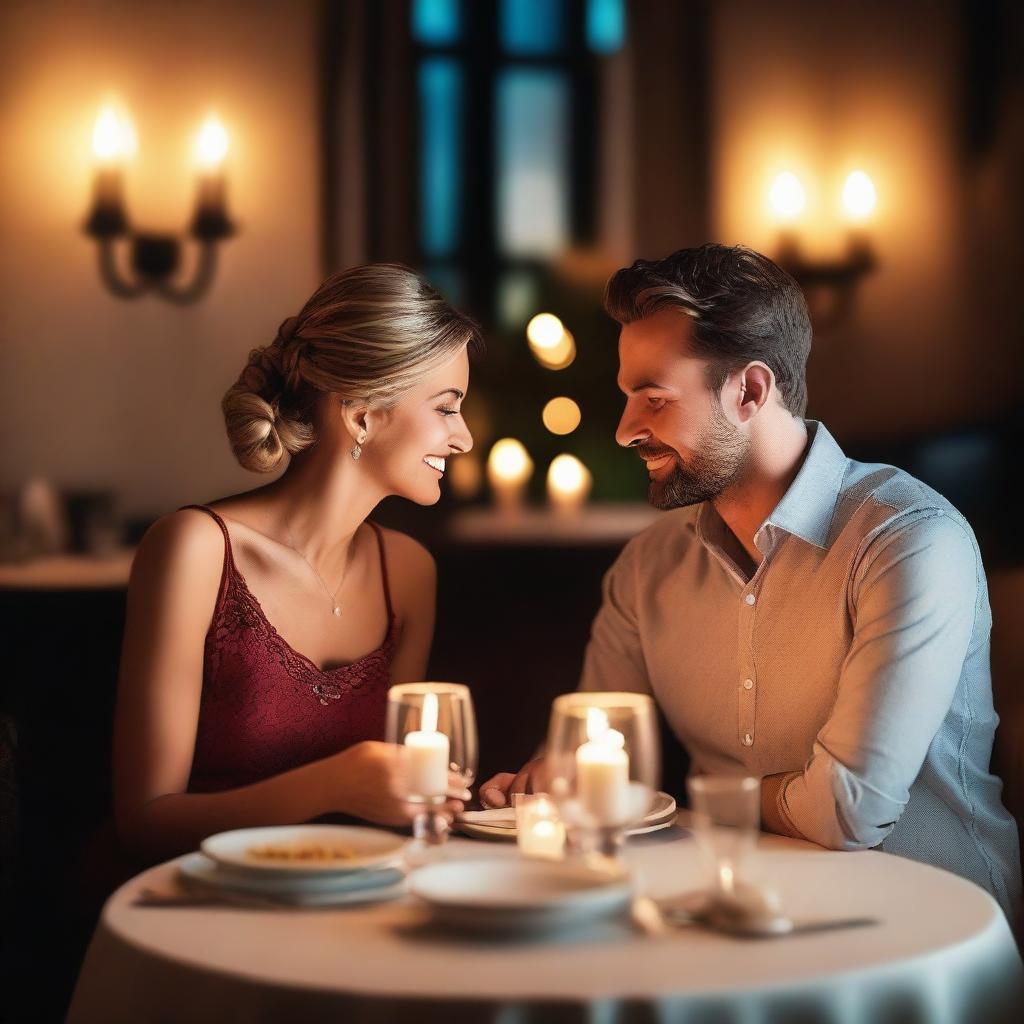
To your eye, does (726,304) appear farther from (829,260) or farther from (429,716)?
(829,260)

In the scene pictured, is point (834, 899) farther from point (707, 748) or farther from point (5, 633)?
point (5, 633)

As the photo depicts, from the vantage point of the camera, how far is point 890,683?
68.5 inches

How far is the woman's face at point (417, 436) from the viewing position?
7.12ft

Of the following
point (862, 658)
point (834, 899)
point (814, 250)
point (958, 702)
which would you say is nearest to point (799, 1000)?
point (834, 899)

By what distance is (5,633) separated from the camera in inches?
108

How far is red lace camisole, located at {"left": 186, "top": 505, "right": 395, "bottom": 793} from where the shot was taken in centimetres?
207

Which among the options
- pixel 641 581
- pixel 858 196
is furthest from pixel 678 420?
pixel 858 196

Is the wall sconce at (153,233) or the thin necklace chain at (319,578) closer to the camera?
the thin necklace chain at (319,578)

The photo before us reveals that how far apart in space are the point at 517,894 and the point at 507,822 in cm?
44

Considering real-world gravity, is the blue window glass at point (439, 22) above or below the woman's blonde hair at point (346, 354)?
above

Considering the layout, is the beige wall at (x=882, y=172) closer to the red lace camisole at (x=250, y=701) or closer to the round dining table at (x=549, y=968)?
the red lace camisole at (x=250, y=701)

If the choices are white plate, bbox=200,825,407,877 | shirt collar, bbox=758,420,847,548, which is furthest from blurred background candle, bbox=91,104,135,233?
white plate, bbox=200,825,407,877

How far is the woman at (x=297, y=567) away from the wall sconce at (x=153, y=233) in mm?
2223

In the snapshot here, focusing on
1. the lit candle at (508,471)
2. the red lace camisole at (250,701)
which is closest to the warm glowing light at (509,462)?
the lit candle at (508,471)
